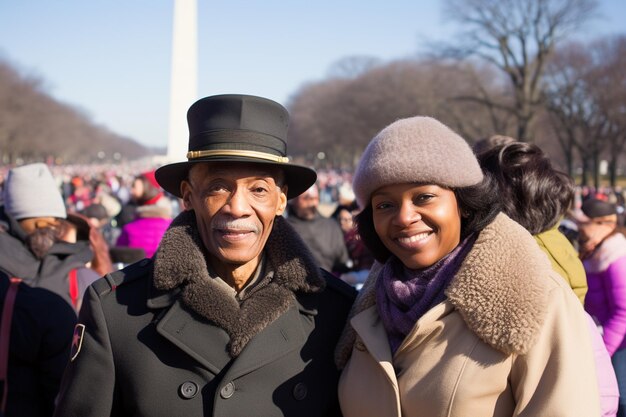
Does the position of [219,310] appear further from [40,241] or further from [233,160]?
[40,241]

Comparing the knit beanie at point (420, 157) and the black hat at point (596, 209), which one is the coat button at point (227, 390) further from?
the black hat at point (596, 209)

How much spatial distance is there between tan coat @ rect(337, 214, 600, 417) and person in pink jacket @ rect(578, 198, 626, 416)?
7.14 feet

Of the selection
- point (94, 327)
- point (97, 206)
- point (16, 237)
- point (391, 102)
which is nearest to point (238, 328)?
point (94, 327)

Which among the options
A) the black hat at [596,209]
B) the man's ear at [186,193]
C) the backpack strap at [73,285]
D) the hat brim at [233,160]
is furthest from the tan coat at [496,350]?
the black hat at [596,209]

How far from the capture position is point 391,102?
63719mm

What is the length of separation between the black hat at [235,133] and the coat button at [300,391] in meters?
0.83

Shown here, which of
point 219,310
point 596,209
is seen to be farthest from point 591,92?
point 219,310

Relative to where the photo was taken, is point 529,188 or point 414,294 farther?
point 529,188

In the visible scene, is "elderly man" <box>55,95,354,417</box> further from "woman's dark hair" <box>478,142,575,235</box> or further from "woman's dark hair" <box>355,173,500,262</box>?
"woman's dark hair" <box>478,142,575,235</box>

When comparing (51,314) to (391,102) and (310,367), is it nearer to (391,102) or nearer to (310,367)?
(310,367)

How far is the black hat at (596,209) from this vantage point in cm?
525

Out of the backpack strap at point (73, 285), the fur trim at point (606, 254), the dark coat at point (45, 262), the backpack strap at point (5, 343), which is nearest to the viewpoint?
the backpack strap at point (5, 343)

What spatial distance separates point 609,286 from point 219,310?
2.99m

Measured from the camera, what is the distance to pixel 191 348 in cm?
241
